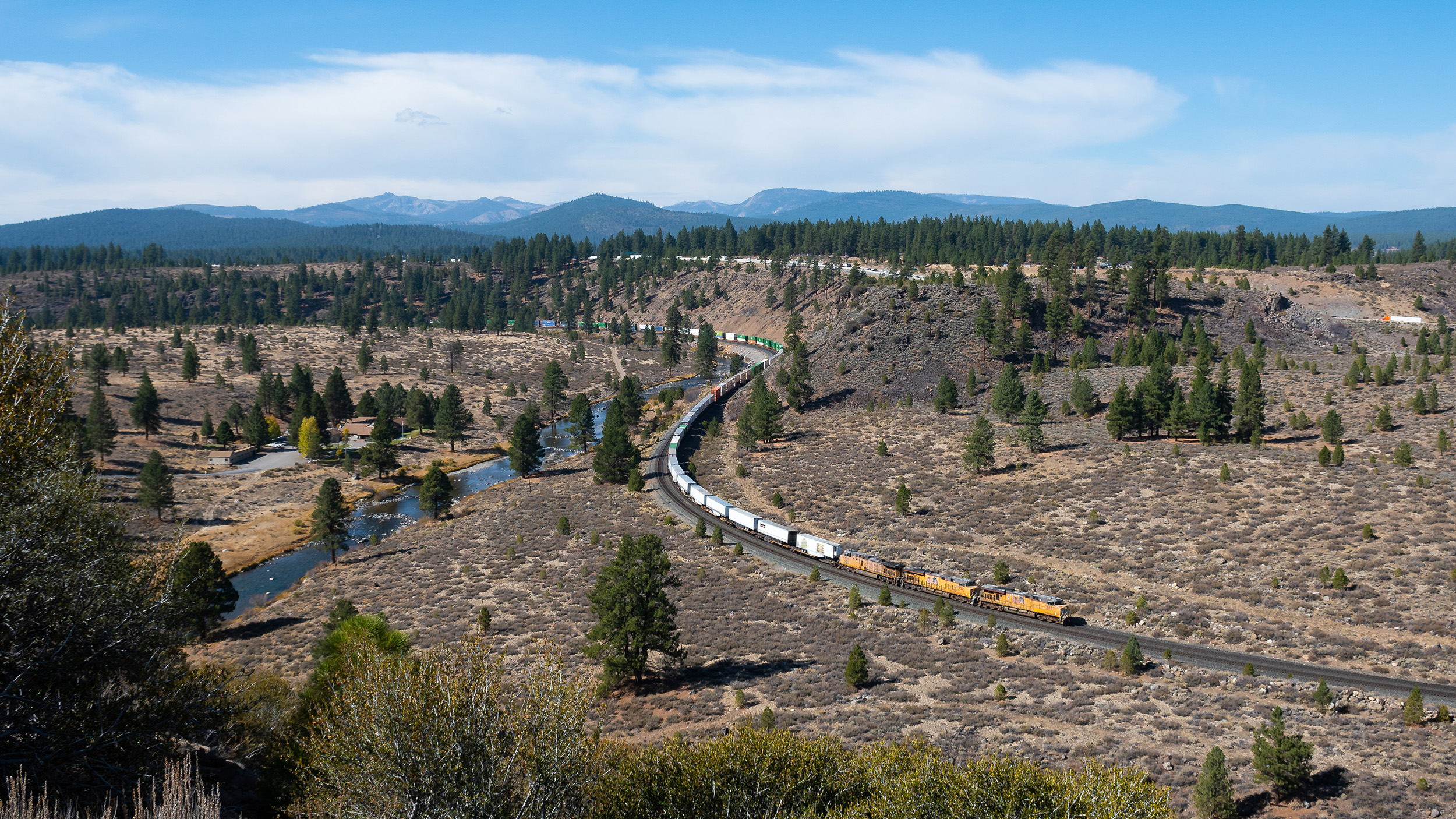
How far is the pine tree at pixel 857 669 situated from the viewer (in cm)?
3872

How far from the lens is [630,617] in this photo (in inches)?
1583

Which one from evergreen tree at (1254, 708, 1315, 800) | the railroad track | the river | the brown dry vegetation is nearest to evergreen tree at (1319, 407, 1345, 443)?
the brown dry vegetation

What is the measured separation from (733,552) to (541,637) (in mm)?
19448

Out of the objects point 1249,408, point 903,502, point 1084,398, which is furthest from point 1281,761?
point 1084,398

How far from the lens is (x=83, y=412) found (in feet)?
339

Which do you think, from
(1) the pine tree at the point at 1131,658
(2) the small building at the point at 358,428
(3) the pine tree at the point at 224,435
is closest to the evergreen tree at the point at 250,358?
(2) the small building at the point at 358,428

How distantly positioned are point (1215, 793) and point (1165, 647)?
774 inches

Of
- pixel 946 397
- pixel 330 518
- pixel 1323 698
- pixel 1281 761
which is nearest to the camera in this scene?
pixel 1281 761

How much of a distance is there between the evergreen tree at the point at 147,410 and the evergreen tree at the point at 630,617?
292 feet

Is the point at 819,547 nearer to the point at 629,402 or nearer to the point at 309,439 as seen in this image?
the point at 629,402

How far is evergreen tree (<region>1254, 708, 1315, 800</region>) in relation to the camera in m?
26.2

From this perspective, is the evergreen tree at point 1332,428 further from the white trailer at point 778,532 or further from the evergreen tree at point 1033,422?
the white trailer at point 778,532

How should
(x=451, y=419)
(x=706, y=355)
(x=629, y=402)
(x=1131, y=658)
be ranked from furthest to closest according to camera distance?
(x=706, y=355)
(x=451, y=419)
(x=629, y=402)
(x=1131, y=658)

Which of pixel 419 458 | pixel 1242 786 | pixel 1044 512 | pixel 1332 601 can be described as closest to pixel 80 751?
pixel 1242 786
